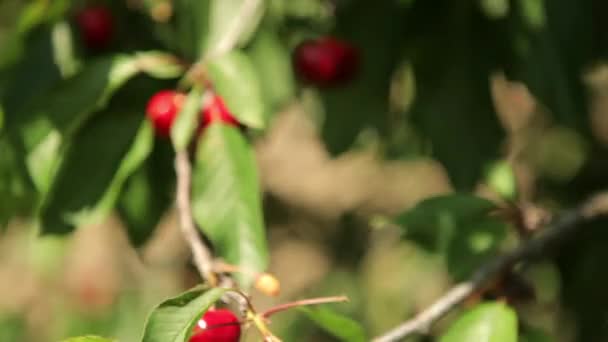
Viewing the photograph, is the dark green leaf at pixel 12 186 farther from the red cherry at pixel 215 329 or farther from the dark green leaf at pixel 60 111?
the red cherry at pixel 215 329

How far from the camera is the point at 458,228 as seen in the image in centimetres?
164

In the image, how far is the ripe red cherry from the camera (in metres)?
1.87

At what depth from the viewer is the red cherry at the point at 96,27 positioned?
1.90 metres

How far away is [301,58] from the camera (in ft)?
6.42

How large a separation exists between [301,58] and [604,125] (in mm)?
1607

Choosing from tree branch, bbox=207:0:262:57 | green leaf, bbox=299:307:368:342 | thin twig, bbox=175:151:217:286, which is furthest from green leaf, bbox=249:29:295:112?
green leaf, bbox=299:307:368:342

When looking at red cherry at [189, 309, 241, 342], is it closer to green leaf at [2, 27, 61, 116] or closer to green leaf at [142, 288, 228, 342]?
green leaf at [142, 288, 228, 342]

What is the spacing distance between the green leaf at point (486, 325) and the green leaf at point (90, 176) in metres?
0.48

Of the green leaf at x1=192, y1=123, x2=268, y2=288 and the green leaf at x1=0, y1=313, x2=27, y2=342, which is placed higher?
the green leaf at x1=192, y1=123, x2=268, y2=288

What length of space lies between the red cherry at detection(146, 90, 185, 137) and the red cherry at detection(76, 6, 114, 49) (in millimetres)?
331

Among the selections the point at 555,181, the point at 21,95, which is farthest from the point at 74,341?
the point at 555,181

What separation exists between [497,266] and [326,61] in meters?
0.47

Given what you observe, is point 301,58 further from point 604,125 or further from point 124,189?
point 604,125

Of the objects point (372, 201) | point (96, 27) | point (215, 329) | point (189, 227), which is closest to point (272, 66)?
point (96, 27)
